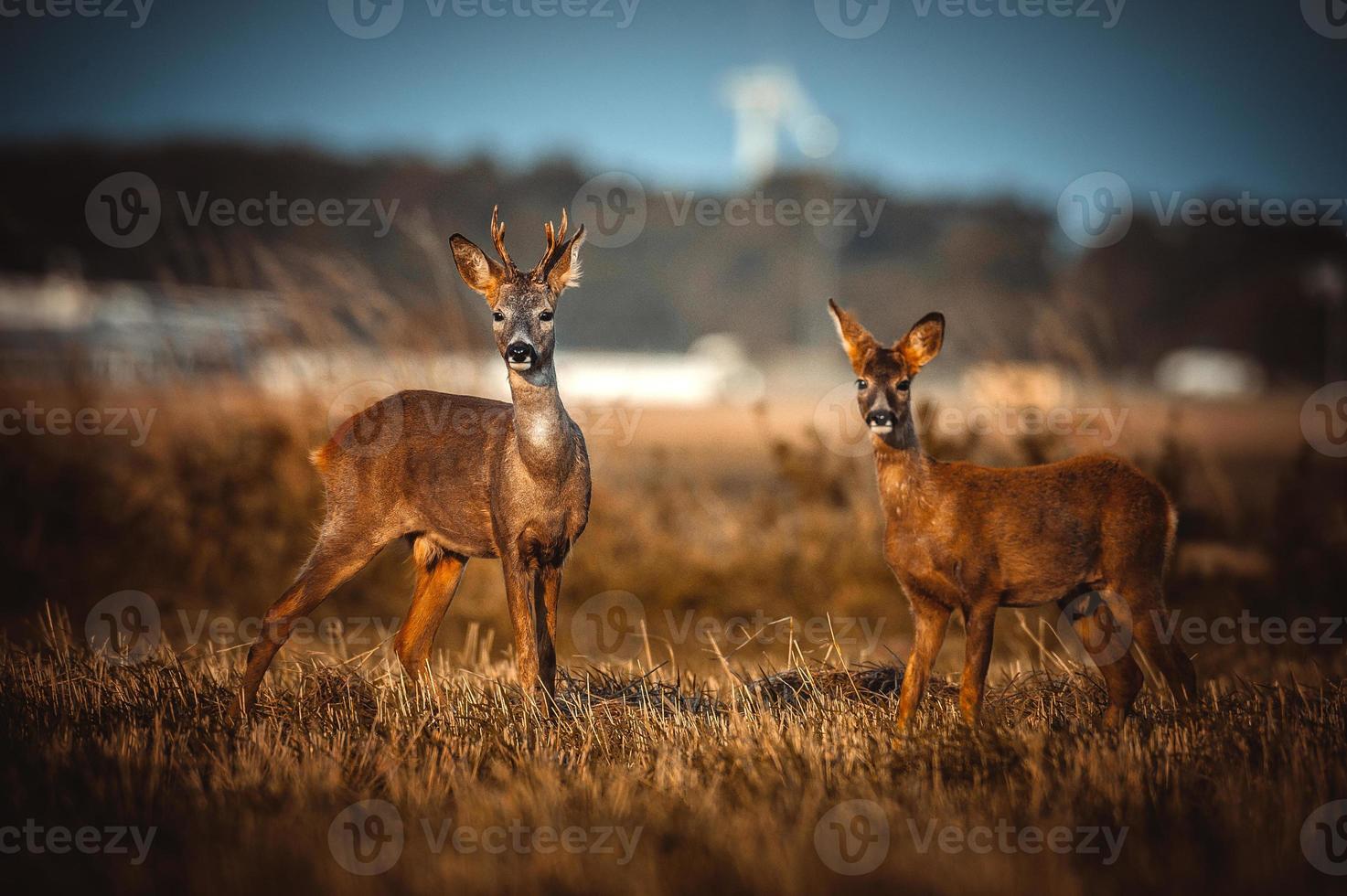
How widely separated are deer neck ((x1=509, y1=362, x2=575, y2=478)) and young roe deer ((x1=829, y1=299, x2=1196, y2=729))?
1603 millimetres

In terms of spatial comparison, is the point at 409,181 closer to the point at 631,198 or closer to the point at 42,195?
the point at 631,198

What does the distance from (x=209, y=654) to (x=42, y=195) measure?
57.6 metres

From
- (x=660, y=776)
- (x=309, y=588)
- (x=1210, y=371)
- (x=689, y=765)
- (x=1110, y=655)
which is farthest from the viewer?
(x=1210, y=371)

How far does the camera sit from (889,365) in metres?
5.64

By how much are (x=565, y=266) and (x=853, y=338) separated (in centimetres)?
164

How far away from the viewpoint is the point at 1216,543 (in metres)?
11.3

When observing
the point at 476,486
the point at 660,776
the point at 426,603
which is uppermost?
the point at 476,486

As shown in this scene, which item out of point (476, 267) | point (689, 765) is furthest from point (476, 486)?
point (689, 765)

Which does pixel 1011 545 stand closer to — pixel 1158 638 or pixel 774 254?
pixel 1158 638

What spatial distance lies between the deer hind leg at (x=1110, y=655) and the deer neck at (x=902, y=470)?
939 mm

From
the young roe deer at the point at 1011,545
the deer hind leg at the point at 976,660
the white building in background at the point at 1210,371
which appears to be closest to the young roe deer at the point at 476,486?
the young roe deer at the point at 1011,545

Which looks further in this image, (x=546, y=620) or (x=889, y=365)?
(x=546, y=620)

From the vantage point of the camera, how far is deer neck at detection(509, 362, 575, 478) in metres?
5.82

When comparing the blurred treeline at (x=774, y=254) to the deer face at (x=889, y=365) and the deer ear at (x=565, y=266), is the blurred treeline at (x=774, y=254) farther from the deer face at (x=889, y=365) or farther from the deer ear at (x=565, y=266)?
the deer face at (x=889, y=365)
